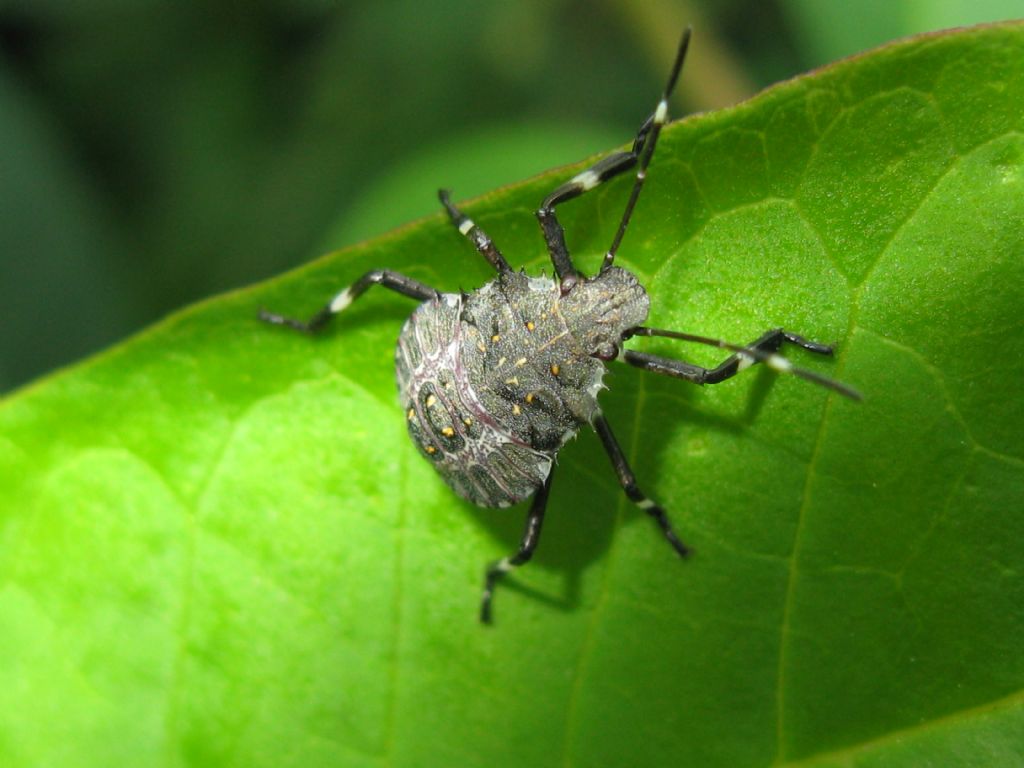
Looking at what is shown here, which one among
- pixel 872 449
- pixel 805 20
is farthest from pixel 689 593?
pixel 805 20

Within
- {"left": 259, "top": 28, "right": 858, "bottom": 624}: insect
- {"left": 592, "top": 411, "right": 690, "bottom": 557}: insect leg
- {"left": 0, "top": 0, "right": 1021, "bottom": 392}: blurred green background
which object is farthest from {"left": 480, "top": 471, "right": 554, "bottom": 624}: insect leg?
{"left": 0, "top": 0, "right": 1021, "bottom": 392}: blurred green background

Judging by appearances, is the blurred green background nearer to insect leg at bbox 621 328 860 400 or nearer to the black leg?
the black leg

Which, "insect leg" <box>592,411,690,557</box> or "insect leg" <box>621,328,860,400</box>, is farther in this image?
"insect leg" <box>592,411,690,557</box>

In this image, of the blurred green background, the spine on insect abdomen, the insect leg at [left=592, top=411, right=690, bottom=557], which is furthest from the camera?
the blurred green background

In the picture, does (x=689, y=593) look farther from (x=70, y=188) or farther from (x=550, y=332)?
(x=70, y=188)

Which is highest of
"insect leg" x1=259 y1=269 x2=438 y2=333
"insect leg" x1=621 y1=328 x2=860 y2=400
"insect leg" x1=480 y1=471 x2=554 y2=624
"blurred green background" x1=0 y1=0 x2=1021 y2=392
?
"blurred green background" x1=0 y1=0 x2=1021 y2=392

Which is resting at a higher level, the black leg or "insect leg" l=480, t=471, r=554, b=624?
the black leg

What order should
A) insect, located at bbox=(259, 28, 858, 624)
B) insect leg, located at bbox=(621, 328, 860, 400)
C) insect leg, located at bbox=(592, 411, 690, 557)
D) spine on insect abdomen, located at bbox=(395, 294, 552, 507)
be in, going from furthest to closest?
spine on insect abdomen, located at bbox=(395, 294, 552, 507) < insect, located at bbox=(259, 28, 858, 624) < insect leg, located at bbox=(592, 411, 690, 557) < insect leg, located at bbox=(621, 328, 860, 400)
